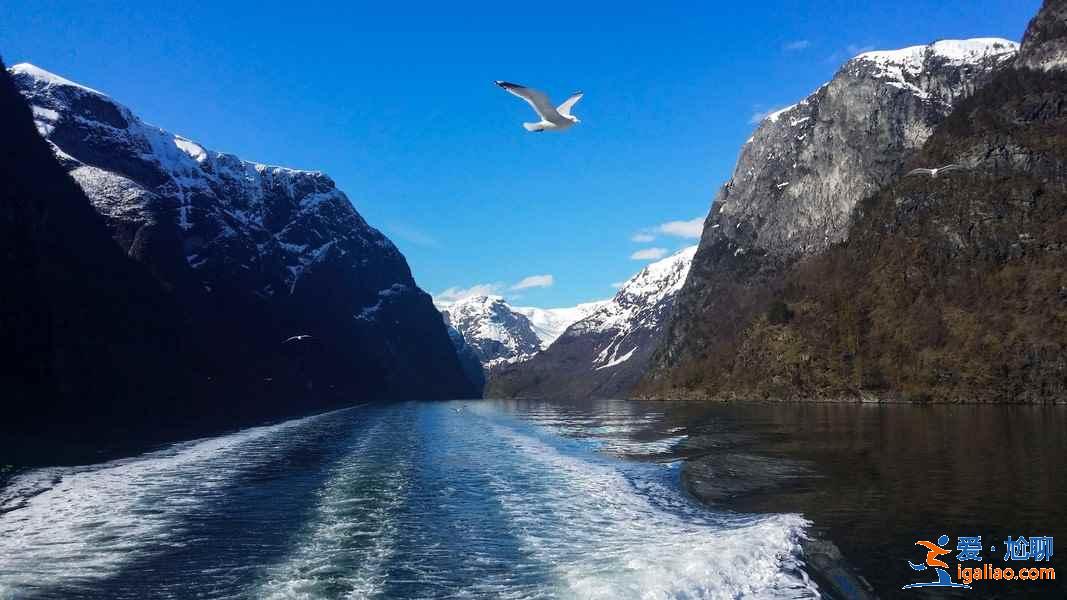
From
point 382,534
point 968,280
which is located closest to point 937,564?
point 382,534

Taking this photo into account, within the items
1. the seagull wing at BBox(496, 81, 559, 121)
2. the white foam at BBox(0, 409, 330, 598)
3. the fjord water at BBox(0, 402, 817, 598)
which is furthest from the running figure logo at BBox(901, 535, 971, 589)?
the white foam at BBox(0, 409, 330, 598)

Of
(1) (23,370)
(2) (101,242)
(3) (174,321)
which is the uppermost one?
(2) (101,242)

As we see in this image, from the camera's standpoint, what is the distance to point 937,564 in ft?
60.0

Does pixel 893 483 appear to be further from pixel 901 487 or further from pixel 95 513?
pixel 95 513

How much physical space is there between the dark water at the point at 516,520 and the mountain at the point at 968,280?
318ft

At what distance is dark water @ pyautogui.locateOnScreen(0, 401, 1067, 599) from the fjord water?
0.10 m

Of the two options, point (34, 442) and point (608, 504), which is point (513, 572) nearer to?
point (608, 504)

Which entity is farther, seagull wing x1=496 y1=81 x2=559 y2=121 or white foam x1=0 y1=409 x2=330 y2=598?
seagull wing x1=496 y1=81 x2=559 y2=121

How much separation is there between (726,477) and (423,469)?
1730 cm

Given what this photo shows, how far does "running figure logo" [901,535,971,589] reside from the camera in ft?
55.1

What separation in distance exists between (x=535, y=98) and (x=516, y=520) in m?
15.8

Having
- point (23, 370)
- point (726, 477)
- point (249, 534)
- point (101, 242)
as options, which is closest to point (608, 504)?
point (726, 477)

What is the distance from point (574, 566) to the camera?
19.4 meters

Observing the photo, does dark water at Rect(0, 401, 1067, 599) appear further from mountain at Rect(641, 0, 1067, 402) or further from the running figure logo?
mountain at Rect(641, 0, 1067, 402)
